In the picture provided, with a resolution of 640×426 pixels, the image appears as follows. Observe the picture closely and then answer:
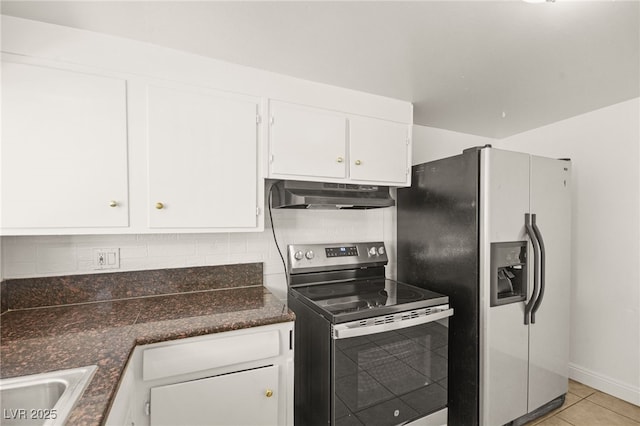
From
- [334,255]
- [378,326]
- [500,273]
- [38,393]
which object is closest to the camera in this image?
[38,393]

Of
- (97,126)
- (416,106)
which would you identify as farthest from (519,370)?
(97,126)

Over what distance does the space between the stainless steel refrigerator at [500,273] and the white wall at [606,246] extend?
46 cm

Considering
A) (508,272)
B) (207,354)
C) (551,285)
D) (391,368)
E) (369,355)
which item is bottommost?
(391,368)

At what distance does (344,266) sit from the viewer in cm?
224

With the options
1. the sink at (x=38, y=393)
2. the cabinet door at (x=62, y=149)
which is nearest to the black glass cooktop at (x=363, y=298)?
the sink at (x=38, y=393)

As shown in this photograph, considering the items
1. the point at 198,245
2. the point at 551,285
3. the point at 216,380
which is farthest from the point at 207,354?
the point at 551,285

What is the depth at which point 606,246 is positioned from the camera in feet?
7.64

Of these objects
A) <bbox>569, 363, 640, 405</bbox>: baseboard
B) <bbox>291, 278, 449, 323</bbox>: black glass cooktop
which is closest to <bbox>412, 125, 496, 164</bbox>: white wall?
<bbox>291, 278, 449, 323</bbox>: black glass cooktop

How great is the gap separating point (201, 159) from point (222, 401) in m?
1.20

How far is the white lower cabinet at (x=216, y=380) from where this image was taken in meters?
1.23

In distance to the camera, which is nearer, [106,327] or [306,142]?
[106,327]

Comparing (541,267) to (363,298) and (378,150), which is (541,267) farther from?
(378,150)

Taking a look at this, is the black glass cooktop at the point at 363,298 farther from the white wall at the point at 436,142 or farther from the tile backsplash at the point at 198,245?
the white wall at the point at 436,142

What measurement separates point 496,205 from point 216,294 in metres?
1.81
